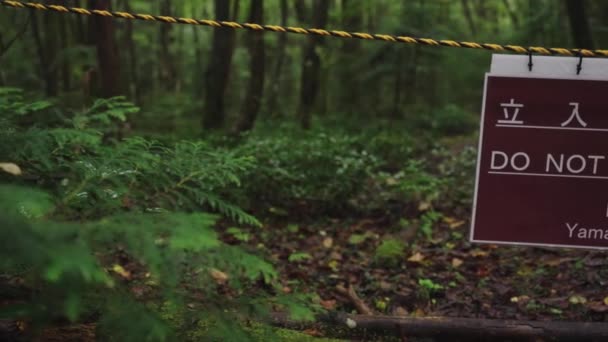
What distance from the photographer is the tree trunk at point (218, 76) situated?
12.1m

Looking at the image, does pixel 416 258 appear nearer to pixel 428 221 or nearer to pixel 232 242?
pixel 428 221

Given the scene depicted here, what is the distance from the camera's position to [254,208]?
288 inches

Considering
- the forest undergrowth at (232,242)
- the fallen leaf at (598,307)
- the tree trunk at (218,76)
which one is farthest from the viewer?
the tree trunk at (218,76)

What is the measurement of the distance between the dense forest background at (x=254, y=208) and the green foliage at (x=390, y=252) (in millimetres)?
17

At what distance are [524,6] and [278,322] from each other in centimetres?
2157

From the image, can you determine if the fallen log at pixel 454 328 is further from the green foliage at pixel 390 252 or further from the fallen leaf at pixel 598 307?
the green foliage at pixel 390 252

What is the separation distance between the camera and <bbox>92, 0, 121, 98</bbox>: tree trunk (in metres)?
7.75

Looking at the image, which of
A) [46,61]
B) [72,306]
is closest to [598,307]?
[72,306]

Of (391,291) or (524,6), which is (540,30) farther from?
(391,291)

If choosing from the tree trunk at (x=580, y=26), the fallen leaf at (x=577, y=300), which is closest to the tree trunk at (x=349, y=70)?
the tree trunk at (x=580, y=26)

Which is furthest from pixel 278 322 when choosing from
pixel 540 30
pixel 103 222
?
pixel 540 30

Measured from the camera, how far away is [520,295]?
493cm

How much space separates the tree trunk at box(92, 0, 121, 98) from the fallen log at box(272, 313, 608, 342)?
556cm

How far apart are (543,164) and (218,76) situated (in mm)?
10235
